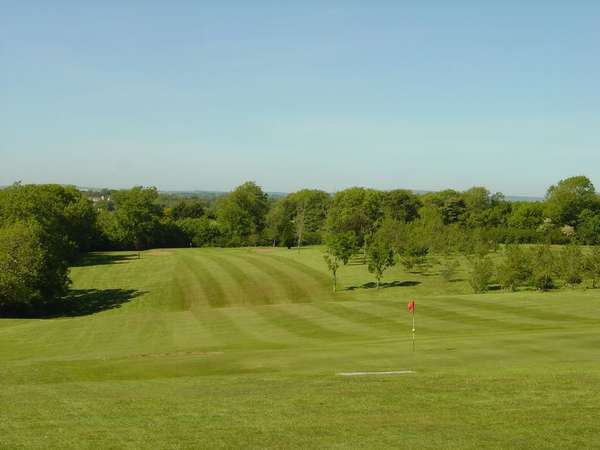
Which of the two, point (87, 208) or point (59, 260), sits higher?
point (87, 208)

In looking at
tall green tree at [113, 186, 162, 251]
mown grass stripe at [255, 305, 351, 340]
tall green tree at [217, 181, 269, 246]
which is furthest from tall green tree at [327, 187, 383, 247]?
mown grass stripe at [255, 305, 351, 340]

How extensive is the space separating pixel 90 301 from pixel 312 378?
52723 mm

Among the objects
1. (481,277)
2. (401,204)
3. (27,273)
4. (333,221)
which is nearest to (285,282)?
(481,277)

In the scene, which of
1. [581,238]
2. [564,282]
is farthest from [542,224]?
[564,282]

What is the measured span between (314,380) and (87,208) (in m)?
111

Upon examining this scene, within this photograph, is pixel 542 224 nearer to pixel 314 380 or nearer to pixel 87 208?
pixel 87 208

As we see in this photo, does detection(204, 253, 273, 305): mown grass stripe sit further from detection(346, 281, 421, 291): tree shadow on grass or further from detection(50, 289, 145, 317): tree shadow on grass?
detection(50, 289, 145, 317): tree shadow on grass

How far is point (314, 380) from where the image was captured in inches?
821

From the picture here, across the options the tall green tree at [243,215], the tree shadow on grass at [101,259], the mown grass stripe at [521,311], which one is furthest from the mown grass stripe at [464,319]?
the tall green tree at [243,215]

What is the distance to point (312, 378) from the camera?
2130cm

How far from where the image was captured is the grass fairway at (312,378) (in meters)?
14.5

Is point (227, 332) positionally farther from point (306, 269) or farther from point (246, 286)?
point (306, 269)

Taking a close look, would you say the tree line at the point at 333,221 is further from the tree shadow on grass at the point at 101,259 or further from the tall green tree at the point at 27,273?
the tree shadow on grass at the point at 101,259

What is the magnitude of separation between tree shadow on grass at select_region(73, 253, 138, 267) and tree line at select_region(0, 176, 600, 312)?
11.4 feet
